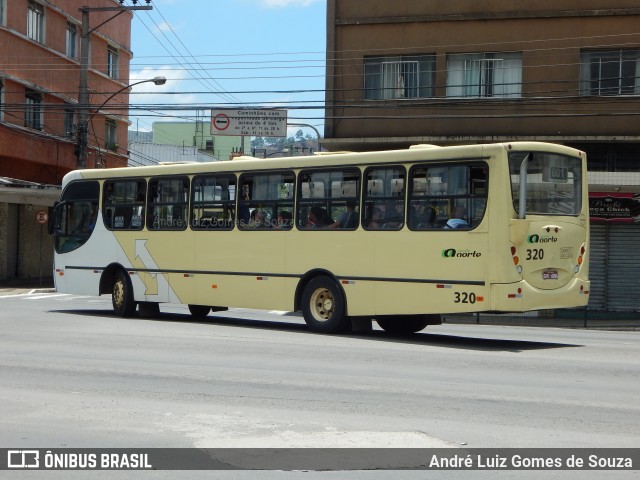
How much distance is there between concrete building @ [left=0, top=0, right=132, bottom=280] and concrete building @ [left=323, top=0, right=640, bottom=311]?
35.7 ft

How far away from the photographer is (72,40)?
47.8 metres

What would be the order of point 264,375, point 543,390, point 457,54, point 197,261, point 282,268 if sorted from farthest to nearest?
point 457,54 < point 197,261 < point 282,268 < point 264,375 < point 543,390

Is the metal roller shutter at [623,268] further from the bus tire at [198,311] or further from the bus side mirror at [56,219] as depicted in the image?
the bus side mirror at [56,219]

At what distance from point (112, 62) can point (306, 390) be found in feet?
145

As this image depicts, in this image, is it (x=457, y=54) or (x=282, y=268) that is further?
(x=457, y=54)

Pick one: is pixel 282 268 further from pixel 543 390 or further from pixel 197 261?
pixel 543 390

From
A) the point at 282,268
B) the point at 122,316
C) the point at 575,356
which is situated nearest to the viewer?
the point at 575,356

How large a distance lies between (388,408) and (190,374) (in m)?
3.25

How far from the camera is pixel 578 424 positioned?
30.7 ft

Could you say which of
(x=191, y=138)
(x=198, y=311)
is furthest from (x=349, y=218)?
(x=191, y=138)

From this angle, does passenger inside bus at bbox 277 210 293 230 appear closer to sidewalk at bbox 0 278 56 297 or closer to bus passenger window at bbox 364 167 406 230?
bus passenger window at bbox 364 167 406 230

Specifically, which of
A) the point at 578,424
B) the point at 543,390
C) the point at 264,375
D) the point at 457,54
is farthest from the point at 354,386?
the point at 457,54

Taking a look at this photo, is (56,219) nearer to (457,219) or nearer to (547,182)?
(457,219)

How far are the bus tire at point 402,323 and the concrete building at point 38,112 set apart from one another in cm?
2119
